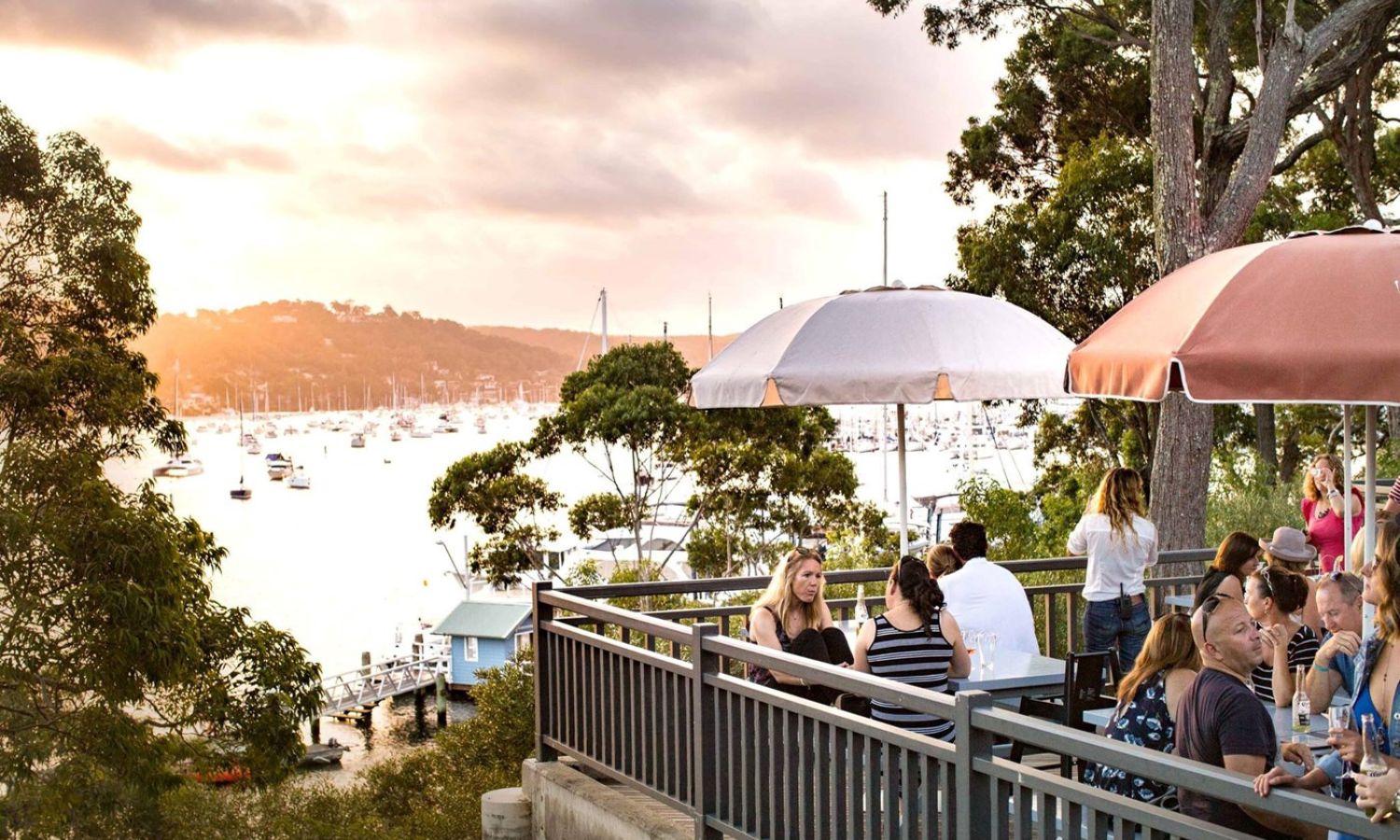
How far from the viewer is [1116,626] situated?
8.22 meters

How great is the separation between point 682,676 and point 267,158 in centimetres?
9500

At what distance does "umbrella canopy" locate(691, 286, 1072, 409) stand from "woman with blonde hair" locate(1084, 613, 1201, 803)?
8.71ft

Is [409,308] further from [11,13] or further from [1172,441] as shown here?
[1172,441]

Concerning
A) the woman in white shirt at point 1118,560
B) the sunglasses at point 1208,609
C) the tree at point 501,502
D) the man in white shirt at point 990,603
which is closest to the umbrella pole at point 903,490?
the man in white shirt at point 990,603

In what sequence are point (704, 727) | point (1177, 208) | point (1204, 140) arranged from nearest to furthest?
point (704, 727), point (1177, 208), point (1204, 140)

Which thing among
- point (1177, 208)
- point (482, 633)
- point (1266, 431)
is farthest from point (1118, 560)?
point (482, 633)

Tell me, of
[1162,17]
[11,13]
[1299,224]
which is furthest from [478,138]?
[1162,17]

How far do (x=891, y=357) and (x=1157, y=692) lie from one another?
3119 millimetres

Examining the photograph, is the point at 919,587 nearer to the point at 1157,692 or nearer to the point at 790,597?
the point at 790,597

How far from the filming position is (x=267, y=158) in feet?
308

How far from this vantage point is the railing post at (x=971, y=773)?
4023 millimetres

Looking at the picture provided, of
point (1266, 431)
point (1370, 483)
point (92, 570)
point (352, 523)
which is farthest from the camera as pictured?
point (352, 523)

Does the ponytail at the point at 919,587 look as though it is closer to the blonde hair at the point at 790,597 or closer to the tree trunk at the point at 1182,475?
the blonde hair at the point at 790,597

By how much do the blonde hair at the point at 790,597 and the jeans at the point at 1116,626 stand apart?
7.94ft
